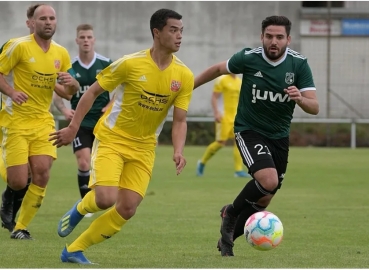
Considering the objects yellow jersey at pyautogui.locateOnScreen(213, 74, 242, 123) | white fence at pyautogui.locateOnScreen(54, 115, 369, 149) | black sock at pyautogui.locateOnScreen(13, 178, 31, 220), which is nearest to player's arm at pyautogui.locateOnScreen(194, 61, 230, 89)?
black sock at pyautogui.locateOnScreen(13, 178, 31, 220)

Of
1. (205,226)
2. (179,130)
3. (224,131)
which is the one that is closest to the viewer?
(179,130)

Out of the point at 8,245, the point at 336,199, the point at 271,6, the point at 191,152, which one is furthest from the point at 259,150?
the point at 271,6

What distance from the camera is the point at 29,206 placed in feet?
31.1

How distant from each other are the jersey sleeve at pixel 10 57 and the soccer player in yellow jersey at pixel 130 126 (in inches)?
75.6

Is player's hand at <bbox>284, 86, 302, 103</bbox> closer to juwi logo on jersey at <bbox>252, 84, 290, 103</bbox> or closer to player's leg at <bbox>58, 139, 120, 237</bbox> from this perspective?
juwi logo on jersey at <bbox>252, 84, 290, 103</bbox>

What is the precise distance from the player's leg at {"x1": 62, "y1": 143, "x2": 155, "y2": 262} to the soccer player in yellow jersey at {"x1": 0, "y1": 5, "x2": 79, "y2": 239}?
1.92 m

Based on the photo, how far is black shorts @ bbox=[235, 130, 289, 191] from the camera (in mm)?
8078

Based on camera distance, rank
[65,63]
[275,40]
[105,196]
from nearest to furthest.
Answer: [105,196]
[275,40]
[65,63]

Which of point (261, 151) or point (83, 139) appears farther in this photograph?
point (83, 139)

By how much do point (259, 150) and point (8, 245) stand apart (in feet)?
8.89

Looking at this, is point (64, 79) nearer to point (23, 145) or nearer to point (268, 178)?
point (23, 145)

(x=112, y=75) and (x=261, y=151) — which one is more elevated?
(x=112, y=75)

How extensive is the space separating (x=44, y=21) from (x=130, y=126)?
89.5 inches

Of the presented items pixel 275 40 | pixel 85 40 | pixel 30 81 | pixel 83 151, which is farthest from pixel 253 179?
pixel 85 40
